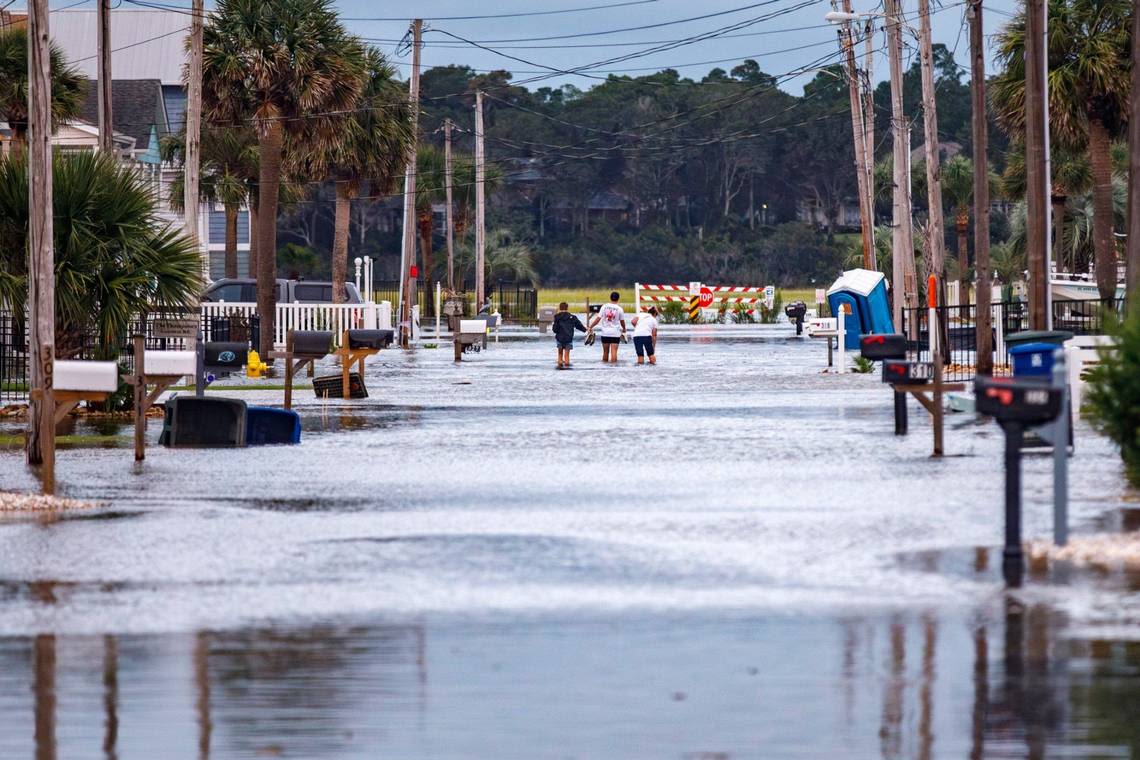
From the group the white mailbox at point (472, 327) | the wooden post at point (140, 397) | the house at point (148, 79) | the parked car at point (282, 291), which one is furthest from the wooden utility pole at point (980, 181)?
the house at point (148, 79)

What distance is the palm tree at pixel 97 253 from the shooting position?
24.1 m

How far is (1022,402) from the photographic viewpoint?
11.1m

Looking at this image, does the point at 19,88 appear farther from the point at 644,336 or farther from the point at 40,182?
the point at 40,182

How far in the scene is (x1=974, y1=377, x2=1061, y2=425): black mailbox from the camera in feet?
36.4

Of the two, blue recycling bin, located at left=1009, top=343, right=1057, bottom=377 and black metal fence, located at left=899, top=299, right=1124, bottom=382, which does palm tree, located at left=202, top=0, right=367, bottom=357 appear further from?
blue recycling bin, located at left=1009, top=343, right=1057, bottom=377

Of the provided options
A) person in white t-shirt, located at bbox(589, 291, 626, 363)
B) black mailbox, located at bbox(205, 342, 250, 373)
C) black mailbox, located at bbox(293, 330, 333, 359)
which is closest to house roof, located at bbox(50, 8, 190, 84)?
person in white t-shirt, located at bbox(589, 291, 626, 363)

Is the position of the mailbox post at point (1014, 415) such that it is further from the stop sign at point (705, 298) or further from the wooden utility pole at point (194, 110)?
the stop sign at point (705, 298)

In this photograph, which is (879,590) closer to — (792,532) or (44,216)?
(792,532)

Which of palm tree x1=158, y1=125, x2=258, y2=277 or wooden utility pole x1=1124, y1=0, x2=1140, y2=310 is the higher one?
palm tree x1=158, y1=125, x2=258, y2=277

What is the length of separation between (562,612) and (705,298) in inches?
2913

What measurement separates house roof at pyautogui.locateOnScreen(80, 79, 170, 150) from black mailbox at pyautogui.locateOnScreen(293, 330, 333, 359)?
41.0 meters

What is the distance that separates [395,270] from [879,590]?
12461 centimetres

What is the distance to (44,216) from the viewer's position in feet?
58.0

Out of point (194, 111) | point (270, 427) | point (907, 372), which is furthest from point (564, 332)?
point (907, 372)
